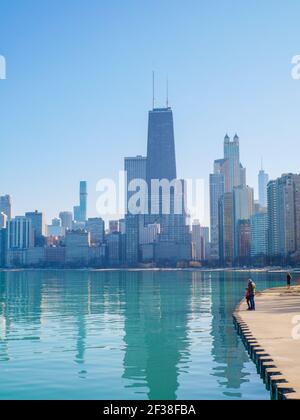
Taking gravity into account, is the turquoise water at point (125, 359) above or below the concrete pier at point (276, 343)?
below

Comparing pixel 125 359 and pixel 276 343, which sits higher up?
pixel 276 343

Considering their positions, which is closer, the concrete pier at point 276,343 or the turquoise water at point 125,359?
the concrete pier at point 276,343

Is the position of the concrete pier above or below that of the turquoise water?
above

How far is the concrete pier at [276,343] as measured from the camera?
18.8m

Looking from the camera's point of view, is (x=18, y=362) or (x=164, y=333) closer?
(x=18, y=362)

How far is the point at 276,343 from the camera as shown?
26375 mm

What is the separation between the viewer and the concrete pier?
18753 mm

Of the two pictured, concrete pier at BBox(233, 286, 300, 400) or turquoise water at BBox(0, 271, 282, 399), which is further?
turquoise water at BBox(0, 271, 282, 399)

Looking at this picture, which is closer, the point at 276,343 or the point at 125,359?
the point at 276,343

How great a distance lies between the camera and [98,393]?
883 inches
